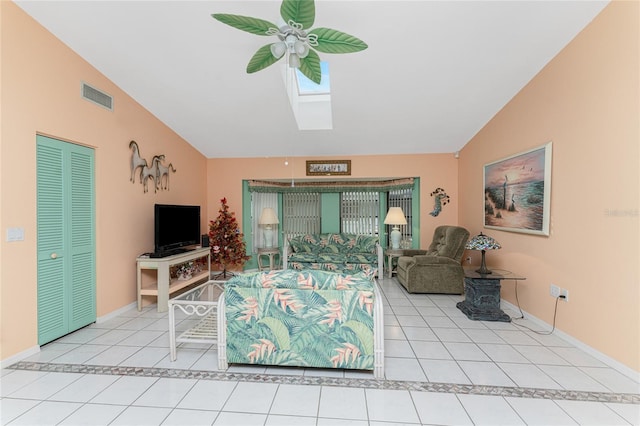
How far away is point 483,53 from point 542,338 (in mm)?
3066

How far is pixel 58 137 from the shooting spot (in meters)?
2.97

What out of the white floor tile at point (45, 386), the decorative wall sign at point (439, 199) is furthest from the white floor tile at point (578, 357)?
the white floor tile at point (45, 386)

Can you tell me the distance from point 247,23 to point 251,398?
2.68 metres

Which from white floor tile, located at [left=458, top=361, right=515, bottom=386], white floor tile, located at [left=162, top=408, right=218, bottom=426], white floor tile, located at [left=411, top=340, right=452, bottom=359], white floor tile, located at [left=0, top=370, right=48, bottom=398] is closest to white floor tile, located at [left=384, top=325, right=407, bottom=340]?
white floor tile, located at [left=411, top=340, right=452, bottom=359]

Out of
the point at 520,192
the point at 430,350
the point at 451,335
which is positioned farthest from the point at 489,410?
the point at 520,192

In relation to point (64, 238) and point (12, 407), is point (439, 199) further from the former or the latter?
point (12, 407)

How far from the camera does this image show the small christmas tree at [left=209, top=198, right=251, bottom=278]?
18.4ft

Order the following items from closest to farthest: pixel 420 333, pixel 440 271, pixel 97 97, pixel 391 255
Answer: pixel 420 333 < pixel 97 97 < pixel 440 271 < pixel 391 255

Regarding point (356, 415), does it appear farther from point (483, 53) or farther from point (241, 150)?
point (241, 150)

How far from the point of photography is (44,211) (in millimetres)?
2834

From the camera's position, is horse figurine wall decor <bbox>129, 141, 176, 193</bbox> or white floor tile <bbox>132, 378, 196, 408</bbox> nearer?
white floor tile <bbox>132, 378, 196, 408</bbox>

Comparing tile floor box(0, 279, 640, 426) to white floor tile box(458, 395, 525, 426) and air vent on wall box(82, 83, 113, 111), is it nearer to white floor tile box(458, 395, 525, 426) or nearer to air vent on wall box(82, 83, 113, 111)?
white floor tile box(458, 395, 525, 426)

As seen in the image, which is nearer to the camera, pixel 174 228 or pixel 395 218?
pixel 174 228

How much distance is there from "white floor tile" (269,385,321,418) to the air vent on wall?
3728 millimetres
